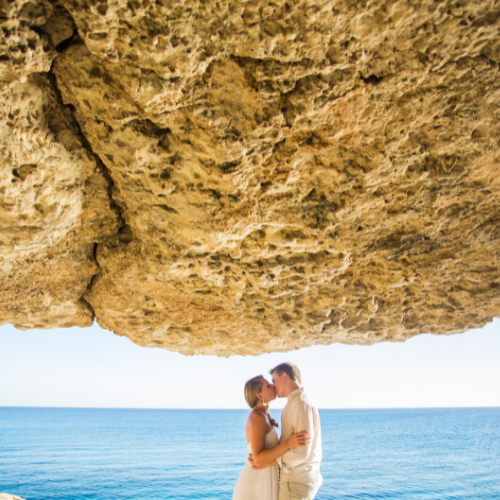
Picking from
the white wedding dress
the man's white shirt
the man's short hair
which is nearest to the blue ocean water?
the white wedding dress

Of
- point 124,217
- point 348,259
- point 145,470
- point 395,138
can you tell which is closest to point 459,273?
point 348,259

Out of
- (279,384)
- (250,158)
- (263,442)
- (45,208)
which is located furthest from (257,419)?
(45,208)

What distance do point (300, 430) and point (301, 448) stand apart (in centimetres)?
13

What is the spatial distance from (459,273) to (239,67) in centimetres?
290

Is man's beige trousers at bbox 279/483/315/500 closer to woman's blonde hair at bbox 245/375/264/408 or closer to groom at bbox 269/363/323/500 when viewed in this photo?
groom at bbox 269/363/323/500

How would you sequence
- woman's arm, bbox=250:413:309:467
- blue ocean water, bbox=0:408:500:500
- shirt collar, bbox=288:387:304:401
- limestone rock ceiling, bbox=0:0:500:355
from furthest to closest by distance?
blue ocean water, bbox=0:408:500:500
shirt collar, bbox=288:387:304:401
woman's arm, bbox=250:413:309:467
limestone rock ceiling, bbox=0:0:500:355

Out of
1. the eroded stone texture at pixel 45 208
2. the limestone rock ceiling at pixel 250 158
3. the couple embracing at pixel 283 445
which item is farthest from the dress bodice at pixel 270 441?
the eroded stone texture at pixel 45 208

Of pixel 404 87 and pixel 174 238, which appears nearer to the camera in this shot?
pixel 404 87

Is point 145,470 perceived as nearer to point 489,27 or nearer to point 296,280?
point 296,280

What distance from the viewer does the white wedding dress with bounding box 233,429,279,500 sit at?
3.13 metres

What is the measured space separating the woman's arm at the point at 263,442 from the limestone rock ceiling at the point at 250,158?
4.12 feet

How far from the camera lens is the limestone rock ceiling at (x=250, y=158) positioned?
6.13 ft

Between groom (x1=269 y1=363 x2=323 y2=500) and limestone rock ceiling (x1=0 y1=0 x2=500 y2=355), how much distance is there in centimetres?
117

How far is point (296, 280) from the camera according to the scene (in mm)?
3727
